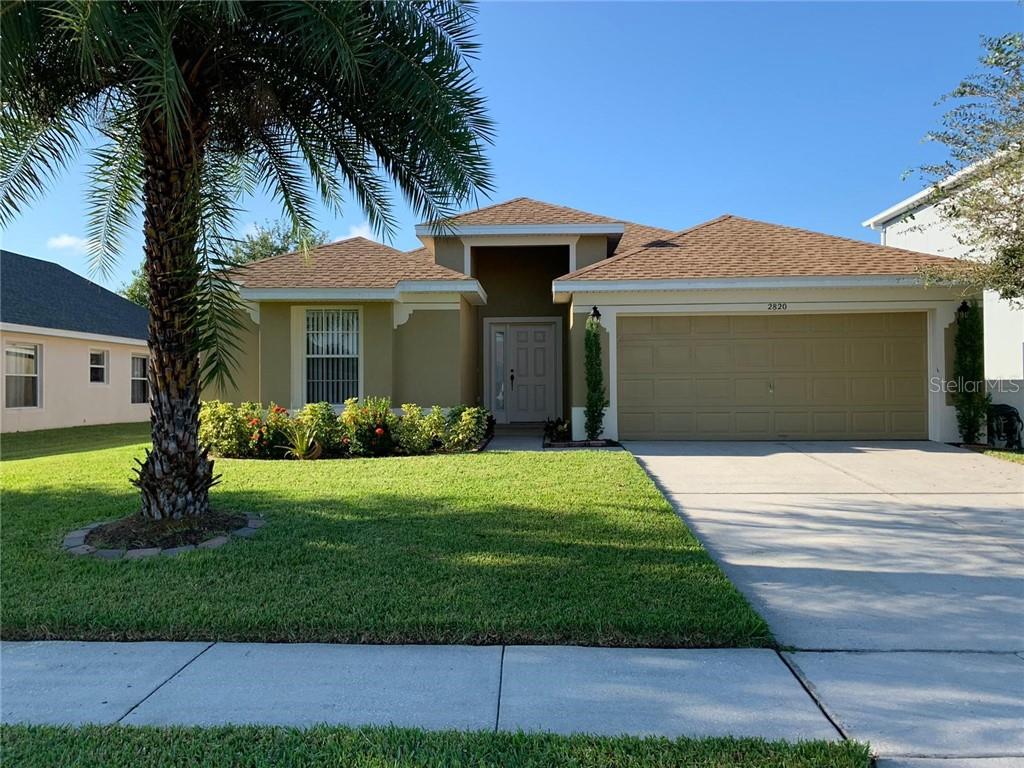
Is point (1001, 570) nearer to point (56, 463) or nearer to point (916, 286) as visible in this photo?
point (916, 286)

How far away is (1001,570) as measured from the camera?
4988 mm

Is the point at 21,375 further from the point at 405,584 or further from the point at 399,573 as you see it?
the point at 405,584

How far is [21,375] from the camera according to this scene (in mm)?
16281

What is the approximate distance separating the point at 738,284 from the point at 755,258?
1112mm

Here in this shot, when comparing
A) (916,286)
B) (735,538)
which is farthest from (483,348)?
(735,538)

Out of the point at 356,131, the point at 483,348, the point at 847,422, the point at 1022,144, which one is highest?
the point at 1022,144

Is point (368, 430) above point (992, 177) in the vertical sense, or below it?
below

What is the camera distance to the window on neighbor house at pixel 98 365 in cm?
1894

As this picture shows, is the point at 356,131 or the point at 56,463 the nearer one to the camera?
the point at 356,131

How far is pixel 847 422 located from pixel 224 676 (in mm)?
11988

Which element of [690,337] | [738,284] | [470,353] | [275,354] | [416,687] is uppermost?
[738,284]

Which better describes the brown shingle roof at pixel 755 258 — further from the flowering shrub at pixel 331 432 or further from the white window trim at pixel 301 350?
the white window trim at pixel 301 350

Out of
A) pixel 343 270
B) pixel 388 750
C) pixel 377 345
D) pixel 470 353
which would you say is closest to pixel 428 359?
pixel 377 345

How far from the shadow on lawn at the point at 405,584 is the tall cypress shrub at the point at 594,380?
5.37 metres
